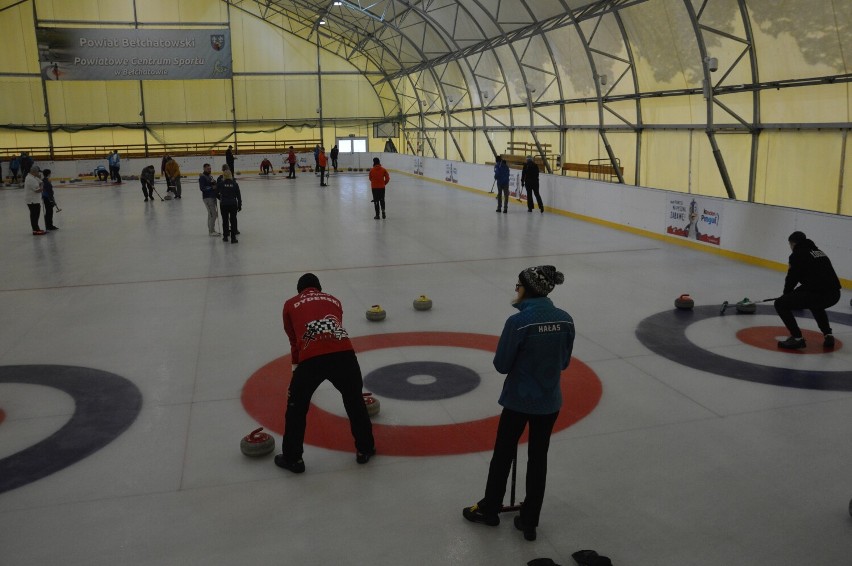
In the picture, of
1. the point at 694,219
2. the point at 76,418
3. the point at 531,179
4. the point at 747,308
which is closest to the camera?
the point at 76,418

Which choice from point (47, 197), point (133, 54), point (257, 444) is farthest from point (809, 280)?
point (133, 54)

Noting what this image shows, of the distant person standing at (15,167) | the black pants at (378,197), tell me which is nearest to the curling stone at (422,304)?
the black pants at (378,197)

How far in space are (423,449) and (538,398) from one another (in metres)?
1.96

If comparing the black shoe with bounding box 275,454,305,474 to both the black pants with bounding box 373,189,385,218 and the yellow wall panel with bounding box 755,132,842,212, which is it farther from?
the black pants with bounding box 373,189,385,218

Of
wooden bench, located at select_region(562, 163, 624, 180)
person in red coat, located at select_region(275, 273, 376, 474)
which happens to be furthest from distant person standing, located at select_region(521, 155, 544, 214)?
person in red coat, located at select_region(275, 273, 376, 474)

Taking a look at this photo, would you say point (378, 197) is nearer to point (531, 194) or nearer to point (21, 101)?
point (531, 194)

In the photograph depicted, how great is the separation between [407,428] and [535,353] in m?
2.50

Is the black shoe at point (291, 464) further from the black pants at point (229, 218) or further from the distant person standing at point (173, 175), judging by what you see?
the distant person standing at point (173, 175)

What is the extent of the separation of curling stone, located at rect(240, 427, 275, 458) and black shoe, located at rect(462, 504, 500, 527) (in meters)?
1.91

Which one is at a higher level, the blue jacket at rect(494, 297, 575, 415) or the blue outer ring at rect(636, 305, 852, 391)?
the blue jacket at rect(494, 297, 575, 415)

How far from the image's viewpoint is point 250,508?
16.8 feet

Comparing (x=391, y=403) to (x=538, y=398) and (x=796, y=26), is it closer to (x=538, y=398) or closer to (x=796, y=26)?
(x=538, y=398)

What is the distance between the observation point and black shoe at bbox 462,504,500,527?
4.81 metres

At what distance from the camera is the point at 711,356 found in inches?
333
